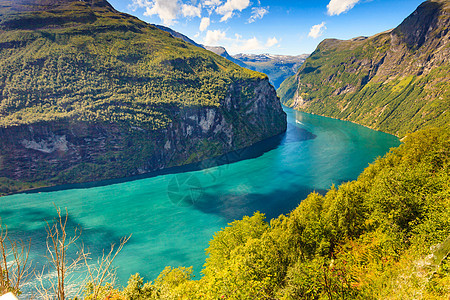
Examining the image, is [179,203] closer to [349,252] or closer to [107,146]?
[349,252]

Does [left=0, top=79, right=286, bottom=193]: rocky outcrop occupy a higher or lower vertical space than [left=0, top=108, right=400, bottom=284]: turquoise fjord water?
higher

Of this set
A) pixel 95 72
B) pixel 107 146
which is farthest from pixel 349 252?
pixel 95 72

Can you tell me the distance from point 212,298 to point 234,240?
1614cm

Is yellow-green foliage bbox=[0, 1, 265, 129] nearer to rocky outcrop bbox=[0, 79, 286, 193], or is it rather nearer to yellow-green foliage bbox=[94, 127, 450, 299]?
rocky outcrop bbox=[0, 79, 286, 193]

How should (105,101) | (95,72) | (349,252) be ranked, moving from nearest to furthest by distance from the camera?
(349,252)
(105,101)
(95,72)

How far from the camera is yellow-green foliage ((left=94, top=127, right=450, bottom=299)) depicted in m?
12.8

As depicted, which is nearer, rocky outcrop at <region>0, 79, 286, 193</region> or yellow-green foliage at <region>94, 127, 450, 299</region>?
yellow-green foliage at <region>94, 127, 450, 299</region>

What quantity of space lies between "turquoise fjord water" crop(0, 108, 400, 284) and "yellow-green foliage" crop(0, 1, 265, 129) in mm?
43349

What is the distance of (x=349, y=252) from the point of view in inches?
762

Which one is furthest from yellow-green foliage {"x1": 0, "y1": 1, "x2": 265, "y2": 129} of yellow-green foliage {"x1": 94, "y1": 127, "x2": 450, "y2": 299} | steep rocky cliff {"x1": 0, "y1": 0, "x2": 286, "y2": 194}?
yellow-green foliage {"x1": 94, "y1": 127, "x2": 450, "y2": 299}

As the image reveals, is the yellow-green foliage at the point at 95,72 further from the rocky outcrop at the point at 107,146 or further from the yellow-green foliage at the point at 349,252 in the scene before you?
the yellow-green foliage at the point at 349,252

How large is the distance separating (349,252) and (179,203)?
2319 inches

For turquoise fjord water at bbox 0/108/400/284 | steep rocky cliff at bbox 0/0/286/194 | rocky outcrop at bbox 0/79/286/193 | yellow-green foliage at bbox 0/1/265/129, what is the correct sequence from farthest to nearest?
yellow-green foliage at bbox 0/1/265/129, steep rocky cliff at bbox 0/0/286/194, rocky outcrop at bbox 0/79/286/193, turquoise fjord water at bbox 0/108/400/284

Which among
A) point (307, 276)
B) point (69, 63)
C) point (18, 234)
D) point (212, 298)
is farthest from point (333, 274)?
point (69, 63)
